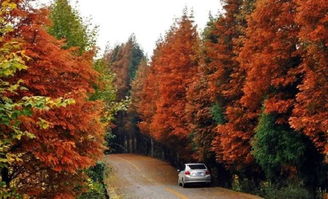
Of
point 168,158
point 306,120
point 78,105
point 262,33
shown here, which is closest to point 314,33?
point 306,120

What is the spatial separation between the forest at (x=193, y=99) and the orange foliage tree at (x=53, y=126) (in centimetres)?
3

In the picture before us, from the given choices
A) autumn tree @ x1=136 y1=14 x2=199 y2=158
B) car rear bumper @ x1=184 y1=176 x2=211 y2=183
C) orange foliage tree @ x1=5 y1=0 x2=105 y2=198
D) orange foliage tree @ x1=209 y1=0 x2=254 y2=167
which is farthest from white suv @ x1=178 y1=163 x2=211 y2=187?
orange foliage tree @ x1=5 y1=0 x2=105 y2=198

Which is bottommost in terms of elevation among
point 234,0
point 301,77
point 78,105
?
point 78,105

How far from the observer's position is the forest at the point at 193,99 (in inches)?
429

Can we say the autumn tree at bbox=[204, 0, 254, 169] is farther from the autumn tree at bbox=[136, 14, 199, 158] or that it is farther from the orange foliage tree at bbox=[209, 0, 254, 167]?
the autumn tree at bbox=[136, 14, 199, 158]

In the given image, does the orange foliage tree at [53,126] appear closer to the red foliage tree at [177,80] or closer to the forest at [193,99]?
the forest at [193,99]

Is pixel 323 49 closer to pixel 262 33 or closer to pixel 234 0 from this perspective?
pixel 262 33

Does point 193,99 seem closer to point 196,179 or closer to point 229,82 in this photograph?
point 229,82

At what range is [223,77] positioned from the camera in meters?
29.6

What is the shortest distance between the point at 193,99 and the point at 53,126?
23932 millimetres

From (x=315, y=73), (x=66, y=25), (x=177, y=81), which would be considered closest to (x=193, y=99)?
(x=177, y=81)

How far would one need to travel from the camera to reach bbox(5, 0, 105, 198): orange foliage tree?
1096cm

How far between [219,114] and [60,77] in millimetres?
18558

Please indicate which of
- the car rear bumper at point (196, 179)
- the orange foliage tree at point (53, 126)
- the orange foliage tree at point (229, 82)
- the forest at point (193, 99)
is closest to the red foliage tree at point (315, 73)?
the forest at point (193, 99)
